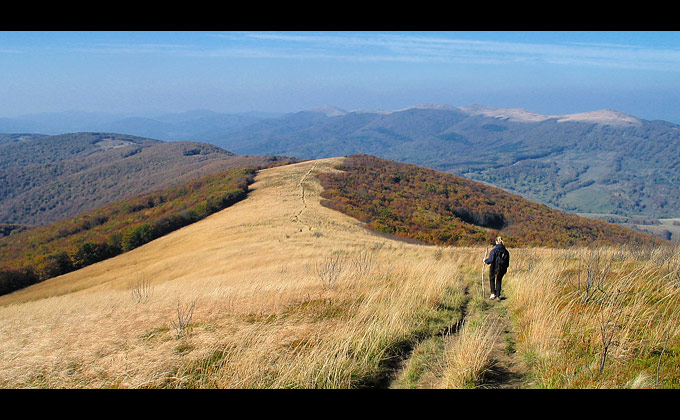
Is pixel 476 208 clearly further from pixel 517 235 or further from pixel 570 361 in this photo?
pixel 570 361

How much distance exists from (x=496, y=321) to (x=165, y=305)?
6.67 meters

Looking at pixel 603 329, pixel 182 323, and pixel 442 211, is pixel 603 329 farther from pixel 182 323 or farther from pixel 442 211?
pixel 442 211

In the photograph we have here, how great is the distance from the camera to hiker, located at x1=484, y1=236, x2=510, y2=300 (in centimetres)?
Result: 748

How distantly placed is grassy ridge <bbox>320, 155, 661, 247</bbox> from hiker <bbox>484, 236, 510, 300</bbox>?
20.8 metres

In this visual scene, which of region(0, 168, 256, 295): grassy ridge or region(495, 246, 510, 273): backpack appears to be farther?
region(0, 168, 256, 295): grassy ridge

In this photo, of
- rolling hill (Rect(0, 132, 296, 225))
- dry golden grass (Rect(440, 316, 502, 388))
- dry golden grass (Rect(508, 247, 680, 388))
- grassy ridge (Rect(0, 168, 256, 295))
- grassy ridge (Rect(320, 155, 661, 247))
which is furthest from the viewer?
rolling hill (Rect(0, 132, 296, 225))

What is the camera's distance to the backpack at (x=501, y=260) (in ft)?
24.9

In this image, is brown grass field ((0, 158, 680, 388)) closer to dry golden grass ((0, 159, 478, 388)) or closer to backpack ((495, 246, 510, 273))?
dry golden grass ((0, 159, 478, 388))

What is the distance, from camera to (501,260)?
7781mm

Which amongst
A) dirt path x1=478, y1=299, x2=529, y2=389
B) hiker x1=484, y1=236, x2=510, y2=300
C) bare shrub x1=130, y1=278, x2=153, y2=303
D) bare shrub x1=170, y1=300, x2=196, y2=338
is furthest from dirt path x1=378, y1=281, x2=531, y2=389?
bare shrub x1=130, y1=278, x2=153, y2=303

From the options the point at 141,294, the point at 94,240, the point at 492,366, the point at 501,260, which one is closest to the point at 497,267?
the point at 501,260

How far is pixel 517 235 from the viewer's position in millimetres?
38781

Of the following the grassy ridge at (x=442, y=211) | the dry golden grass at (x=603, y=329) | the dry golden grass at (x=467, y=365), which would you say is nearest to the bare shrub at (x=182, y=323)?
the dry golden grass at (x=467, y=365)
